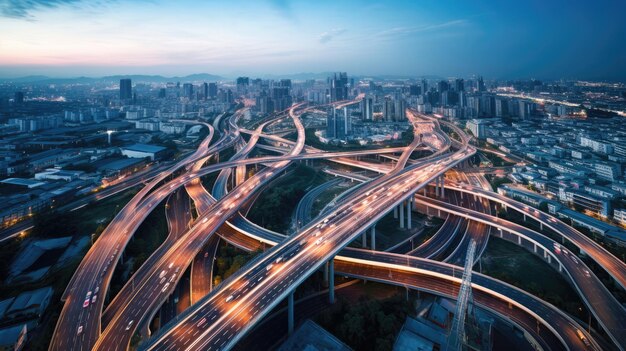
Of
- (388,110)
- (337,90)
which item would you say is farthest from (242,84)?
(388,110)

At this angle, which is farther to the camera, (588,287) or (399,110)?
(399,110)

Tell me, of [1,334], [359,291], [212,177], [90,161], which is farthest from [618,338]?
[90,161]

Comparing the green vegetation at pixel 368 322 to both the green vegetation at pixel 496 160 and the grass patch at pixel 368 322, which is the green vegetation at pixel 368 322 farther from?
the green vegetation at pixel 496 160

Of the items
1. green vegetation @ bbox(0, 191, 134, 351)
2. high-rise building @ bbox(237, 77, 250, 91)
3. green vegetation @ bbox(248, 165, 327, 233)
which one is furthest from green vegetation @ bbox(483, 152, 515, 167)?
high-rise building @ bbox(237, 77, 250, 91)

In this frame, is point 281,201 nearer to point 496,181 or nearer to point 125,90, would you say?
point 496,181

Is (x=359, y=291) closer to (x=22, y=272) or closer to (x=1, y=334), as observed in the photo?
(x=1, y=334)

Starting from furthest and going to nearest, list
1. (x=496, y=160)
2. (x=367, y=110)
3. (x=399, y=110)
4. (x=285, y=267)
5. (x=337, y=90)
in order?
(x=337, y=90) < (x=367, y=110) < (x=399, y=110) < (x=496, y=160) < (x=285, y=267)

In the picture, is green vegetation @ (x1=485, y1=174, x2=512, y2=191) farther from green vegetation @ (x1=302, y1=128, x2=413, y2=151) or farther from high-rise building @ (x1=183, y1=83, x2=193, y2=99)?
high-rise building @ (x1=183, y1=83, x2=193, y2=99)
